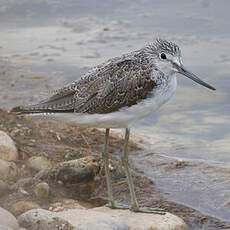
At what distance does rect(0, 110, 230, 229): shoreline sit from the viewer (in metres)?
7.64

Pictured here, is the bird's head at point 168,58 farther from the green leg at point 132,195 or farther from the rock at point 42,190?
the rock at point 42,190

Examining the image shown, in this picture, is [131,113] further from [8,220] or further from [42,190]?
[8,220]

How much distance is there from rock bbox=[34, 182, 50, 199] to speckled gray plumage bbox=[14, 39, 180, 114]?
0.75 metres

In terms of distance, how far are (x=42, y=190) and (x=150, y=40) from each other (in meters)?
5.66

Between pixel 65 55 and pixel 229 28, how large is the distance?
2.69 meters

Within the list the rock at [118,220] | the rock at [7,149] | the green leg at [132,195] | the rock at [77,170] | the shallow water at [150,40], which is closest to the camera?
the rock at [118,220]

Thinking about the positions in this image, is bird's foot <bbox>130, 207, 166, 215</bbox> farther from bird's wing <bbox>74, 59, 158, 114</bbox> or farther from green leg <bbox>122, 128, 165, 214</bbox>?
bird's wing <bbox>74, 59, 158, 114</bbox>

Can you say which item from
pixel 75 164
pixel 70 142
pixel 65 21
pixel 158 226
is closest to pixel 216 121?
pixel 70 142

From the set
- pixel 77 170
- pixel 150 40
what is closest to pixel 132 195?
pixel 77 170

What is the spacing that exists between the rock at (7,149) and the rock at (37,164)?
0.53 ft

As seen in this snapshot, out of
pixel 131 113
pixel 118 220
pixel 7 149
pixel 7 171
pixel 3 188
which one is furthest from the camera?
pixel 7 149

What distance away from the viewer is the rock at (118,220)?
22.1 ft

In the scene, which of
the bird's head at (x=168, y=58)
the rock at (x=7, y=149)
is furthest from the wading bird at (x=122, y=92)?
the rock at (x=7, y=149)

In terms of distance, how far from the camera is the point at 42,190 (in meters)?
7.66
